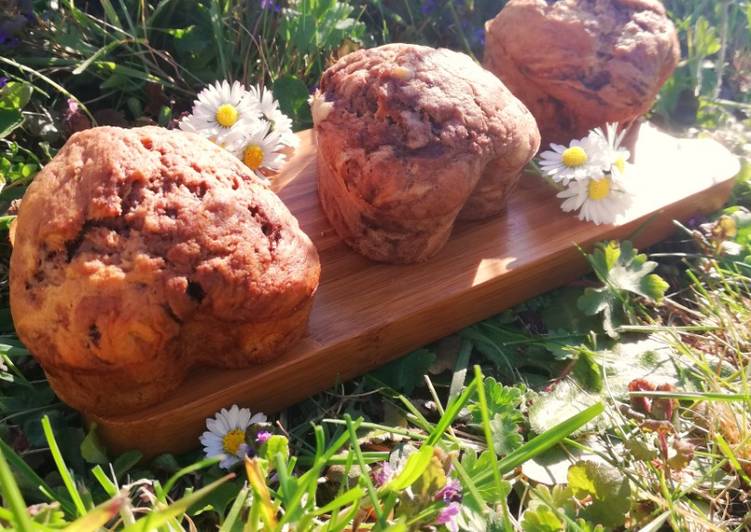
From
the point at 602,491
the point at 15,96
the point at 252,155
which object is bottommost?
the point at 602,491

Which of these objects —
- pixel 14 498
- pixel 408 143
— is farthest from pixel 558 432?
pixel 14 498

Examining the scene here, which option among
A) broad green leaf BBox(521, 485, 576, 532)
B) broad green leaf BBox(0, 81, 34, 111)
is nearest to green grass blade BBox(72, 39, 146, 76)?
broad green leaf BBox(0, 81, 34, 111)

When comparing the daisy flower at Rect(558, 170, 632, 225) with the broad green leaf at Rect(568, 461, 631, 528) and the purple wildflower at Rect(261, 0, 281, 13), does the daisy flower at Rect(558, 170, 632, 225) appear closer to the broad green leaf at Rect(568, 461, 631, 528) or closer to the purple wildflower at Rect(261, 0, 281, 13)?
the broad green leaf at Rect(568, 461, 631, 528)

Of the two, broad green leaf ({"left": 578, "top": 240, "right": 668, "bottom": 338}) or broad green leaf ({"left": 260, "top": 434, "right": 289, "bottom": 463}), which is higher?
broad green leaf ({"left": 260, "top": 434, "right": 289, "bottom": 463})

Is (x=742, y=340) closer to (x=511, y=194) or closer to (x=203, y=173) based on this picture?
(x=511, y=194)

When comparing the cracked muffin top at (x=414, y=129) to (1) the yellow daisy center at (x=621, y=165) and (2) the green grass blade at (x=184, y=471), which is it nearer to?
(1) the yellow daisy center at (x=621, y=165)

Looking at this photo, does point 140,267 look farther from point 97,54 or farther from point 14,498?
point 97,54
